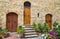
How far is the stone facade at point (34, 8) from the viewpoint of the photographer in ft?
51.8

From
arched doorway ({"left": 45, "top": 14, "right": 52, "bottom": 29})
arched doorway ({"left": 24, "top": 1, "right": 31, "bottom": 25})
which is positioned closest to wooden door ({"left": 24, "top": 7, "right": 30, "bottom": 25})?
arched doorway ({"left": 24, "top": 1, "right": 31, "bottom": 25})

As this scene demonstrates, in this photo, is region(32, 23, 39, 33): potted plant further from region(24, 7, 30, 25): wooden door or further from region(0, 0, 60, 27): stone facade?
region(24, 7, 30, 25): wooden door

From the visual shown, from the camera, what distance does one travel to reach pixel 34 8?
54.0 feet

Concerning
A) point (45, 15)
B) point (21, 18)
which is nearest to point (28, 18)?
point (21, 18)

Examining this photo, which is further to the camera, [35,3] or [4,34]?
A: [35,3]

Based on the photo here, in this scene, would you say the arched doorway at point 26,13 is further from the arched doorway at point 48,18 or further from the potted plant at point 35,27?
the arched doorway at point 48,18

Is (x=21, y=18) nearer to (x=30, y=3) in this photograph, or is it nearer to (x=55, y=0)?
(x=30, y=3)

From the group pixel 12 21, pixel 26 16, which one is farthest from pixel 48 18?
pixel 12 21

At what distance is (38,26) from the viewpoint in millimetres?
14914

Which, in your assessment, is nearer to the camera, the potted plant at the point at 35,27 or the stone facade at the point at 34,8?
the potted plant at the point at 35,27

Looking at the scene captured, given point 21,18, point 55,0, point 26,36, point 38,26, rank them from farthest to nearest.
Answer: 1. point 55,0
2. point 21,18
3. point 38,26
4. point 26,36

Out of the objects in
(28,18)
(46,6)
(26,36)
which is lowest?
(26,36)

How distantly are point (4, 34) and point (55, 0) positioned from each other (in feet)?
22.3

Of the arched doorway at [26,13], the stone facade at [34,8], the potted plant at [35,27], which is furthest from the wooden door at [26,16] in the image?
the potted plant at [35,27]
